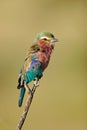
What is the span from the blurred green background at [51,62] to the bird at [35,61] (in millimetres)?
22

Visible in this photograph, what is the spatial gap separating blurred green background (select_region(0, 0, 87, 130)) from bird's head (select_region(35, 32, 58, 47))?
26 millimetres

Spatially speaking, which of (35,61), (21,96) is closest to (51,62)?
(35,61)

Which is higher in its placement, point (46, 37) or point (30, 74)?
point (46, 37)

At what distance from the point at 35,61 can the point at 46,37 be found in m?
0.10

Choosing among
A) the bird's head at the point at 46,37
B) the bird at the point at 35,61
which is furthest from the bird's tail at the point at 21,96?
the bird's head at the point at 46,37

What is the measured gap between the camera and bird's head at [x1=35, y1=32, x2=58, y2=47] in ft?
5.99

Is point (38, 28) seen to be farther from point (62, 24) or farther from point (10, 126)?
point (10, 126)

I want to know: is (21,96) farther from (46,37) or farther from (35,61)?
(46,37)

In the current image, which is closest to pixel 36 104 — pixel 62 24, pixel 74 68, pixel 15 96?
pixel 15 96

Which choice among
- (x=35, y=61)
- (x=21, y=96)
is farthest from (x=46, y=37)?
(x=21, y=96)

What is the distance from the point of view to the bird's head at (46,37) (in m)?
1.83

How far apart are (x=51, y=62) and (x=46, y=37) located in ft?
0.34

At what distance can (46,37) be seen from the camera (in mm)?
1832

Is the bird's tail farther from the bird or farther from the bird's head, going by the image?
the bird's head
